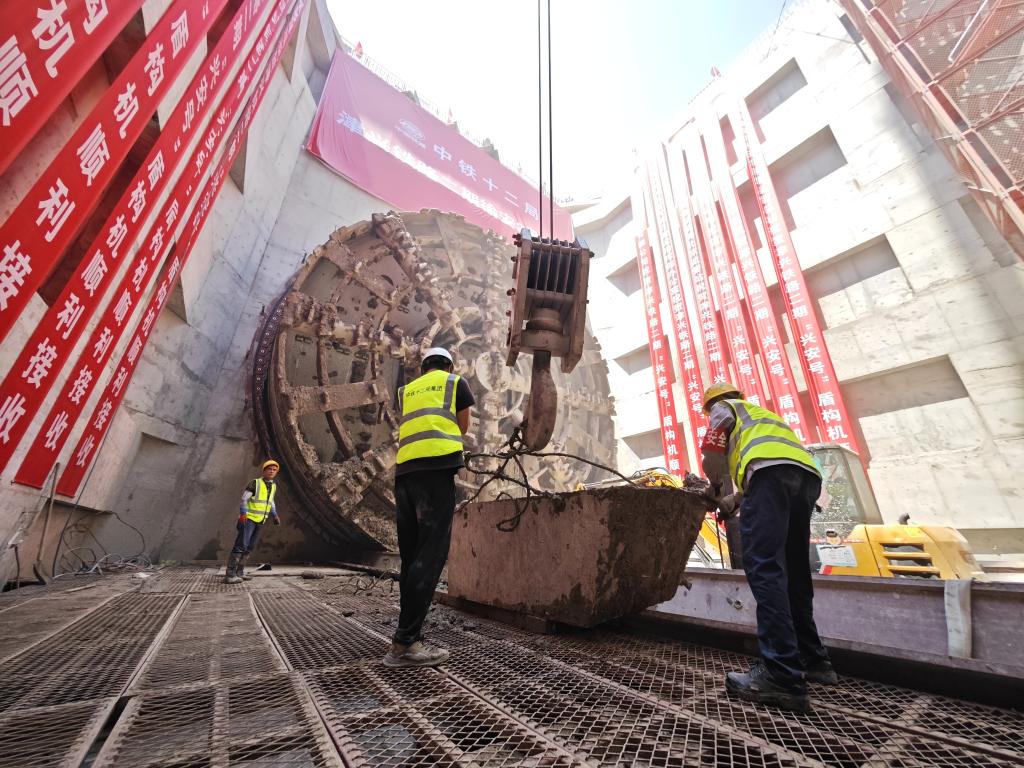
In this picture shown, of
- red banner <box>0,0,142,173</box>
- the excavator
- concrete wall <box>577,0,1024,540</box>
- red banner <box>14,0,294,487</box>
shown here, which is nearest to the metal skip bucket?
the excavator

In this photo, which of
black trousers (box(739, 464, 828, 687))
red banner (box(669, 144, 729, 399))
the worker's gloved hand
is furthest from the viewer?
red banner (box(669, 144, 729, 399))

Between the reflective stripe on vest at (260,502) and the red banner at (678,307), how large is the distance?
31.0 ft

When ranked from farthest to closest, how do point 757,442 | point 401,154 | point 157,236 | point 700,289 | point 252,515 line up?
point 700,289 < point 401,154 < point 252,515 < point 157,236 < point 757,442

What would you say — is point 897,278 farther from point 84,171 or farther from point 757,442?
point 84,171

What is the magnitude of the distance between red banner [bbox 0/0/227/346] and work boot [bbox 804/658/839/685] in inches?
165

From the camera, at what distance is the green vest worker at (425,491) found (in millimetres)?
2178

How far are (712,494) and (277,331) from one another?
586cm

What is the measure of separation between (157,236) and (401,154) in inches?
327

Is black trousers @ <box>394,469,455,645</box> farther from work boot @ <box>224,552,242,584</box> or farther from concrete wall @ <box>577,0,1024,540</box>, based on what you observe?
concrete wall @ <box>577,0,1024,540</box>

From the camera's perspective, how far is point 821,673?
1978 mm

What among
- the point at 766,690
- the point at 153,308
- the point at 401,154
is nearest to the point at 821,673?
the point at 766,690

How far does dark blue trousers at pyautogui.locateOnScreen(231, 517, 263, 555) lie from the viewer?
201 inches

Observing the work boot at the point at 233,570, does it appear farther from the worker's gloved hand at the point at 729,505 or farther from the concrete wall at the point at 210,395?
the worker's gloved hand at the point at 729,505

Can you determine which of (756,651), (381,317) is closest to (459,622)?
(756,651)
